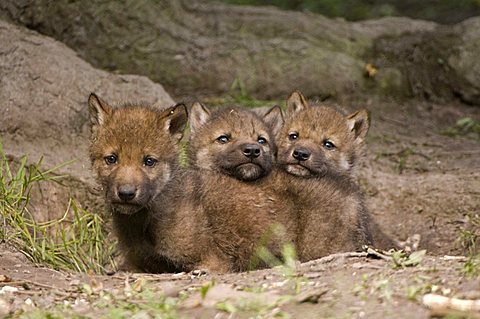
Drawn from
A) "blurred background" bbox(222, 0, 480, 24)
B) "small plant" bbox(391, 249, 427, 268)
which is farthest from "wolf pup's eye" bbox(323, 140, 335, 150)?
"blurred background" bbox(222, 0, 480, 24)

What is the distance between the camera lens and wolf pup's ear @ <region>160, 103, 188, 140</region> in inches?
241

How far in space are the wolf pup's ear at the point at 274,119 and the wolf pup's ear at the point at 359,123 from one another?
549 millimetres

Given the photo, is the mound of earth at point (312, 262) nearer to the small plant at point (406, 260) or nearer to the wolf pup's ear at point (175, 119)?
the small plant at point (406, 260)

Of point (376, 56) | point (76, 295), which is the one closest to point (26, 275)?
point (76, 295)

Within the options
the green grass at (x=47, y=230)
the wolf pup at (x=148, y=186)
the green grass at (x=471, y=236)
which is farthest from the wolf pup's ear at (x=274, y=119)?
the green grass at (x=471, y=236)

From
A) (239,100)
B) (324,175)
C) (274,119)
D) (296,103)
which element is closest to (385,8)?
(239,100)

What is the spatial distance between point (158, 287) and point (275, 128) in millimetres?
2472

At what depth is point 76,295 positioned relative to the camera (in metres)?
4.90

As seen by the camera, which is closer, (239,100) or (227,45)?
(239,100)

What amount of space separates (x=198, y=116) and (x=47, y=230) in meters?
1.47

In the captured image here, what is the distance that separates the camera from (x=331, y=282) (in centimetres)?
465

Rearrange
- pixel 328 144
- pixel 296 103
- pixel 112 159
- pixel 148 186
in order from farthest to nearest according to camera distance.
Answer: pixel 296 103
pixel 328 144
pixel 112 159
pixel 148 186

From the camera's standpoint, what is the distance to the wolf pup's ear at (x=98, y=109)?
239 inches

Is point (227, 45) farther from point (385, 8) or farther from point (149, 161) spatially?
point (385, 8)
